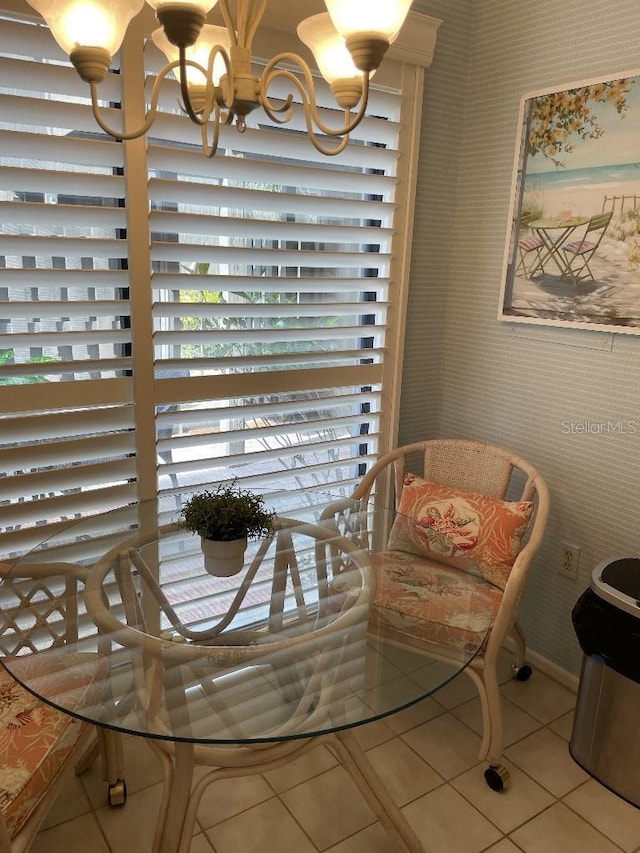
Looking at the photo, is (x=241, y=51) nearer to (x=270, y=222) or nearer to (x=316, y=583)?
(x=270, y=222)

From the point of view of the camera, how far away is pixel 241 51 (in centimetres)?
126

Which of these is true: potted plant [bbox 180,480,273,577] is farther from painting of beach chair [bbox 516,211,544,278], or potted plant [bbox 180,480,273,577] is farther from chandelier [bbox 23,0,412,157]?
painting of beach chair [bbox 516,211,544,278]

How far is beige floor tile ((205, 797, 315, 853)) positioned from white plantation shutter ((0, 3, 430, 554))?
84 centimetres

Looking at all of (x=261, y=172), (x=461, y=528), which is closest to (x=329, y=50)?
(x=261, y=172)

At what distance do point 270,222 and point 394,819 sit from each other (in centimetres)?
167

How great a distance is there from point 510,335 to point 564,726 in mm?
1307

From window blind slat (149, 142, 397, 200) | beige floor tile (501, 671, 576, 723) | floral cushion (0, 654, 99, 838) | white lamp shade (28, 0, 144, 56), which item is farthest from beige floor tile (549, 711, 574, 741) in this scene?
white lamp shade (28, 0, 144, 56)

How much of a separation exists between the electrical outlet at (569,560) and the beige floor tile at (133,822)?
1.44 meters

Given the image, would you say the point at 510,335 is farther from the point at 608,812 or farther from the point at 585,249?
the point at 608,812

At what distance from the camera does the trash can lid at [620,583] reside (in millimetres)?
1761

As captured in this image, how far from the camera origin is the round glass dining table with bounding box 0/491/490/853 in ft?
4.12

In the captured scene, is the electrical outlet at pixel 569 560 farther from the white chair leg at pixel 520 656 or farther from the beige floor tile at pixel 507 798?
the beige floor tile at pixel 507 798

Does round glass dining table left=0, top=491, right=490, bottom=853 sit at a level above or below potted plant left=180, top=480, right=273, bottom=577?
below
